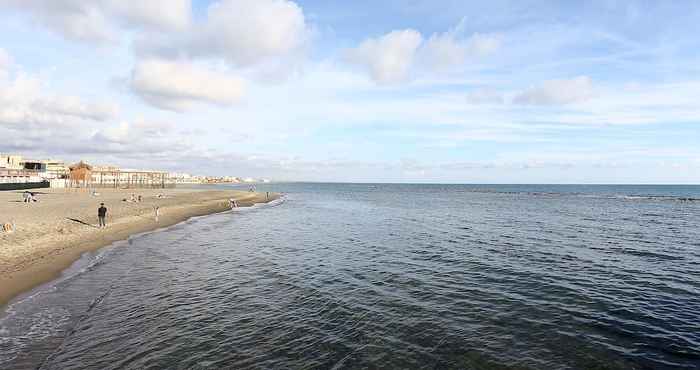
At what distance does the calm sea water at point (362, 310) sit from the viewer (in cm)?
1151

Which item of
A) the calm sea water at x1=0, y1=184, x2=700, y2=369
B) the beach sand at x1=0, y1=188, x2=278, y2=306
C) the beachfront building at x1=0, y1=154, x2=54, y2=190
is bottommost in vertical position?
the calm sea water at x1=0, y1=184, x2=700, y2=369

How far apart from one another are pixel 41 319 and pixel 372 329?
12.0 m

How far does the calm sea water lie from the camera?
11.5 meters

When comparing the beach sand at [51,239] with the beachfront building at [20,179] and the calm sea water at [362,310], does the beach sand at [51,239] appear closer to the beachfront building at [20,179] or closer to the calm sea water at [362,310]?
the calm sea water at [362,310]

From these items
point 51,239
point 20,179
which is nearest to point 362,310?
point 51,239

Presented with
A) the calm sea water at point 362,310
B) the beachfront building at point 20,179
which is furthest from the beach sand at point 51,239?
the beachfront building at point 20,179

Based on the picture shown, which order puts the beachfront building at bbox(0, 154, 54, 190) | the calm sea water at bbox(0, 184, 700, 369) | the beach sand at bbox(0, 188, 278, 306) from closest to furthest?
the calm sea water at bbox(0, 184, 700, 369) → the beach sand at bbox(0, 188, 278, 306) → the beachfront building at bbox(0, 154, 54, 190)

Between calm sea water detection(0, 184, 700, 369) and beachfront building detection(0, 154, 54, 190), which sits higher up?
beachfront building detection(0, 154, 54, 190)

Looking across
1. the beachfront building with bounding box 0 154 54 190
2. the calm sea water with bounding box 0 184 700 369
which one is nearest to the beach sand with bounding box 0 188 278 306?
the calm sea water with bounding box 0 184 700 369

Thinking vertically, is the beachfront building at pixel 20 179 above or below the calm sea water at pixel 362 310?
above

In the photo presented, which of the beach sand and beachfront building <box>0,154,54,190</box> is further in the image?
beachfront building <box>0,154,54,190</box>

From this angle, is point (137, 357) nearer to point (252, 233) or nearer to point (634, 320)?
point (634, 320)

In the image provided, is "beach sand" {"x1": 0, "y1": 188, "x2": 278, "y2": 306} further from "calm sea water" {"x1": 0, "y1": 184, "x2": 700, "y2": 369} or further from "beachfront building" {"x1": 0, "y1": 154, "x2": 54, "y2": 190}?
"beachfront building" {"x1": 0, "y1": 154, "x2": 54, "y2": 190}

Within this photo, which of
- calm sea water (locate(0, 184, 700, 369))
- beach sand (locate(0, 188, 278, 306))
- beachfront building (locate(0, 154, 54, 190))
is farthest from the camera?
beachfront building (locate(0, 154, 54, 190))
